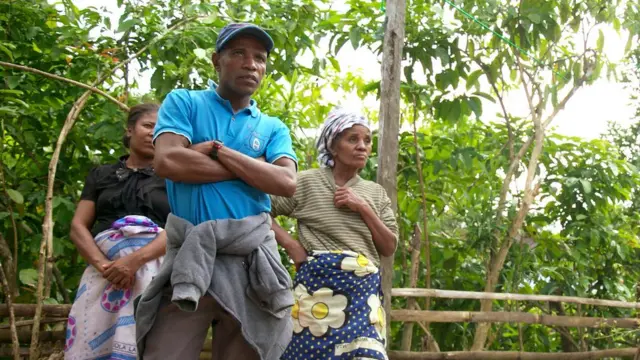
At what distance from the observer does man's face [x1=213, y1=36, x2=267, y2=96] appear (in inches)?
93.6

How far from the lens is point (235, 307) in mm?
2148

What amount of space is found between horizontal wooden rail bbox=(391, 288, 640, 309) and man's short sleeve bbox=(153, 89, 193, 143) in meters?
2.39

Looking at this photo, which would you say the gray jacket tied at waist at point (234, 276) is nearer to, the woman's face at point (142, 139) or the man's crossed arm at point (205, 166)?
the man's crossed arm at point (205, 166)

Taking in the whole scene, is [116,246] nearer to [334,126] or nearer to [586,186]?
[334,126]

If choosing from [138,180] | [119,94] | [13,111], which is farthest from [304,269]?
[119,94]

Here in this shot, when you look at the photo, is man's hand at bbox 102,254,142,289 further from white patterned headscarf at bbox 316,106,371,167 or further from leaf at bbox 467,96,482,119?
leaf at bbox 467,96,482,119

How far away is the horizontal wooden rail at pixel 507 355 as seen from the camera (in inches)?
184

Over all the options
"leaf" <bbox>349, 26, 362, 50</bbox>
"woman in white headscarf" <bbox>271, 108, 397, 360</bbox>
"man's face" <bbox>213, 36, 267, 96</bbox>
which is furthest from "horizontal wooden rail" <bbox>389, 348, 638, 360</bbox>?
"man's face" <bbox>213, 36, 267, 96</bbox>

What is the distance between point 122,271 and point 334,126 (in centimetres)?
113

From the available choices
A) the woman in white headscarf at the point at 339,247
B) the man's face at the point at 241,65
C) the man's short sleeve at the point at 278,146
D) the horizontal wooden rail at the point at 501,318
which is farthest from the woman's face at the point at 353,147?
the horizontal wooden rail at the point at 501,318

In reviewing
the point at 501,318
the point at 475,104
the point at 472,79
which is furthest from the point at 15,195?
the point at 501,318

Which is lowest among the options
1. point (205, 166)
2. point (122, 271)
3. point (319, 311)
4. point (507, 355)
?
point (507, 355)

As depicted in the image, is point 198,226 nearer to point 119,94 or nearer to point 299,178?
point 299,178

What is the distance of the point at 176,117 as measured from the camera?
2.30m
